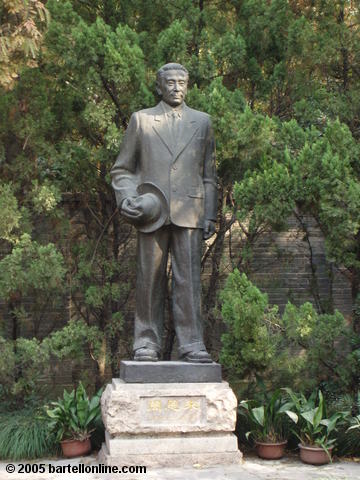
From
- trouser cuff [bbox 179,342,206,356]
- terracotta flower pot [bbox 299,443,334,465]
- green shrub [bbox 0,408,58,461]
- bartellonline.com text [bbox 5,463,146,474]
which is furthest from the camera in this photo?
green shrub [bbox 0,408,58,461]

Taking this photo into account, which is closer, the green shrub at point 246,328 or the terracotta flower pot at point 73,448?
the green shrub at point 246,328

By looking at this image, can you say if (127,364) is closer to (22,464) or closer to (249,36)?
(22,464)

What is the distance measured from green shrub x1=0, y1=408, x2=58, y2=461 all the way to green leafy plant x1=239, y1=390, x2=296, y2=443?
73.1 inches

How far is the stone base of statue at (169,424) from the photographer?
521 cm

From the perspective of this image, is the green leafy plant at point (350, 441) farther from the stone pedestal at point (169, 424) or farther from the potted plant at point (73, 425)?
the potted plant at point (73, 425)

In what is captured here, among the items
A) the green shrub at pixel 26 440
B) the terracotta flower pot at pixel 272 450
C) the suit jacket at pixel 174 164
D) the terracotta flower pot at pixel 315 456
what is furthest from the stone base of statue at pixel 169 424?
the suit jacket at pixel 174 164

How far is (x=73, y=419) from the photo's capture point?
19.6 ft

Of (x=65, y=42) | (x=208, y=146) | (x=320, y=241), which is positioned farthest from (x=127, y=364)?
(x=320, y=241)

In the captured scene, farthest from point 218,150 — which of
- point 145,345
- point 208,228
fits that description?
point 145,345

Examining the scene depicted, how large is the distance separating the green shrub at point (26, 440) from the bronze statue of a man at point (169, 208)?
1.35 m

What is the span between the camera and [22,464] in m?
5.74

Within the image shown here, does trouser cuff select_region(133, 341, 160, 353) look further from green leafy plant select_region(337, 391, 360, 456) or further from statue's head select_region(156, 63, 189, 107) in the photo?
statue's head select_region(156, 63, 189, 107)

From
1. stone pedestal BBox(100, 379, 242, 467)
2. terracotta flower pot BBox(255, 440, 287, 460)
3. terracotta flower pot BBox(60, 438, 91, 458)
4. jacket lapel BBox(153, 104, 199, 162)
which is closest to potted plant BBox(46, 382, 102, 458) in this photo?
terracotta flower pot BBox(60, 438, 91, 458)

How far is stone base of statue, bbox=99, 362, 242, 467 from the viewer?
521 centimetres
